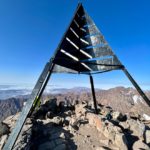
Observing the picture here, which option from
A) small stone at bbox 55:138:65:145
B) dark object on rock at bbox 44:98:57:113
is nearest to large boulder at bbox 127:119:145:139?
small stone at bbox 55:138:65:145

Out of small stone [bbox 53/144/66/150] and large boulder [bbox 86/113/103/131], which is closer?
small stone [bbox 53/144/66/150]

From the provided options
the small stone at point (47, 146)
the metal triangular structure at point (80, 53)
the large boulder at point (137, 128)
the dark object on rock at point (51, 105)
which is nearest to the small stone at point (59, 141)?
the small stone at point (47, 146)

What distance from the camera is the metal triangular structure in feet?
16.3

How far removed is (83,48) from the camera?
7.47 m

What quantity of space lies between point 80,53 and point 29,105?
4.02 metres

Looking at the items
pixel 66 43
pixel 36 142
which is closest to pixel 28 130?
pixel 36 142

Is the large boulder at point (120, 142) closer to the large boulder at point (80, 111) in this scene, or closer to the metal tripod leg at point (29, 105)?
the large boulder at point (80, 111)

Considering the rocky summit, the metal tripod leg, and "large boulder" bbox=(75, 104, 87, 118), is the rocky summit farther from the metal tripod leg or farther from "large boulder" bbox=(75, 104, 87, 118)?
the metal tripod leg

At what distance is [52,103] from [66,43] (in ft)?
21.6

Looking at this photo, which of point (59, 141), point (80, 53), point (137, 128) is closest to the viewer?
point (59, 141)

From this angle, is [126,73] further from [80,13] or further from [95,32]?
[80,13]

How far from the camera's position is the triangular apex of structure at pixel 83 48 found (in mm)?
5934

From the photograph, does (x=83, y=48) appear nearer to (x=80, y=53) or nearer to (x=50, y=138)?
(x=80, y=53)

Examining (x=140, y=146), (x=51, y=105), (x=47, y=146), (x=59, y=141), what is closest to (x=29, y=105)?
(x=47, y=146)
